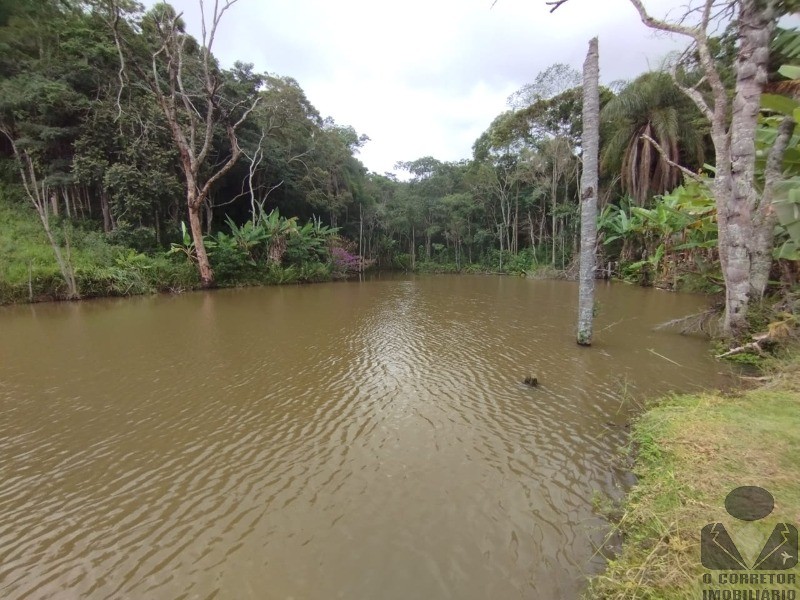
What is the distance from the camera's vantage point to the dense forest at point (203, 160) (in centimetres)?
1245

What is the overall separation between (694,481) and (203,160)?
1838 cm

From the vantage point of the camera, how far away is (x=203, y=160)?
52.3 feet

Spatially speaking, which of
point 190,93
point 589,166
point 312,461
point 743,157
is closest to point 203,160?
point 190,93

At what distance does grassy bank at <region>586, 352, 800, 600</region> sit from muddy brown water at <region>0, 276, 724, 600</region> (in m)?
0.29

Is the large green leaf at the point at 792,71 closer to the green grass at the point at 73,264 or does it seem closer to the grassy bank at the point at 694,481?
the grassy bank at the point at 694,481

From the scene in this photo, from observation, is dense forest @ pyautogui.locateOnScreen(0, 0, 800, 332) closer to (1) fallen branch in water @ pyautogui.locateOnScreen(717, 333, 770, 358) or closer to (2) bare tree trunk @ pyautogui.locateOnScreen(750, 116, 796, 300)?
(2) bare tree trunk @ pyautogui.locateOnScreen(750, 116, 796, 300)

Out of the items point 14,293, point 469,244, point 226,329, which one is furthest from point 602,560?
point 469,244

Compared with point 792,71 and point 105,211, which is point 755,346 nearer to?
point 792,71

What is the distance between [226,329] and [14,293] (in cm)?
722

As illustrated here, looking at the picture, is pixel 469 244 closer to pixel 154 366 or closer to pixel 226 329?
pixel 226 329

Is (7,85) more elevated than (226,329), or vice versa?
(7,85)

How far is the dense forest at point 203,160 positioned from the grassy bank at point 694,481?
191 inches

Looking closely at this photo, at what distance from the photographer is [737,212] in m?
5.32

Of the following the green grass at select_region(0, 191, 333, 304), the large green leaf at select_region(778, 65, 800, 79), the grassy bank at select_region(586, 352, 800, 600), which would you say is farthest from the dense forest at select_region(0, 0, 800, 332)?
the grassy bank at select_region(586, 352, 800, 600)
